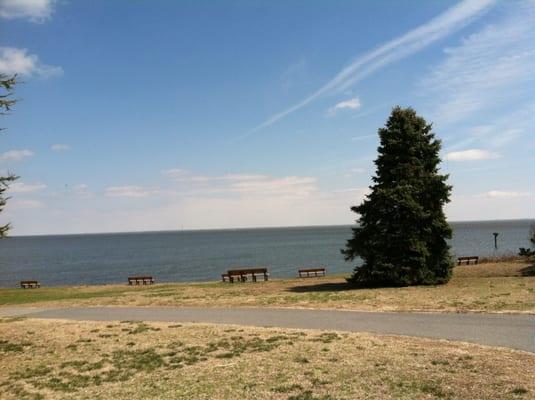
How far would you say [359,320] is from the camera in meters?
13.4

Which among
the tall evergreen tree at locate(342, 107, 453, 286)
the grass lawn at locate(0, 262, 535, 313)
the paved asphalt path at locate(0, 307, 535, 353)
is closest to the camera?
the paved asphalt path at locate(0, 307, 535, 353)

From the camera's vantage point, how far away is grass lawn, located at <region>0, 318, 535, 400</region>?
7.57 m

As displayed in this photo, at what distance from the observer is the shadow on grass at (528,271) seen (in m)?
23.2

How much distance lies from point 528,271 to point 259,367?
19154mm

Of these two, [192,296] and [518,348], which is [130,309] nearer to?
[192,296]

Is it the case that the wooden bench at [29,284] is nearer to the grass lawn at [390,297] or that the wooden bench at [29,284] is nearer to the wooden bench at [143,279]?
the wooden bench at [143,279]

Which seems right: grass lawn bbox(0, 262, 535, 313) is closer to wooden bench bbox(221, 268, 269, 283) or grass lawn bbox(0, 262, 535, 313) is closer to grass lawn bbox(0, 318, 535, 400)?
grass lawn bbox(0, 318, 535, 400)

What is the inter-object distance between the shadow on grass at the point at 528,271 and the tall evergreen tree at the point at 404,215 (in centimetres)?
386

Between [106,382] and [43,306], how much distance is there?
13.6 m

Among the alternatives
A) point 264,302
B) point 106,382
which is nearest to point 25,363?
point 106,382

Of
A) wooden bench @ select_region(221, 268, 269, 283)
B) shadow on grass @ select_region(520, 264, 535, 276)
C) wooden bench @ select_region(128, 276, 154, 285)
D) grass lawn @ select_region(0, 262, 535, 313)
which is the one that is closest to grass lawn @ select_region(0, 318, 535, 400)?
grass lawn @ select_region(0, 262, 535, 313)

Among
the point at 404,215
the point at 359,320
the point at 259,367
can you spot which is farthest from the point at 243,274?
the point at 259,367

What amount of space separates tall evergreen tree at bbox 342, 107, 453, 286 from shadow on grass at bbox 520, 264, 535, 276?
12.7ft

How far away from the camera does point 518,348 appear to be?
962cm
